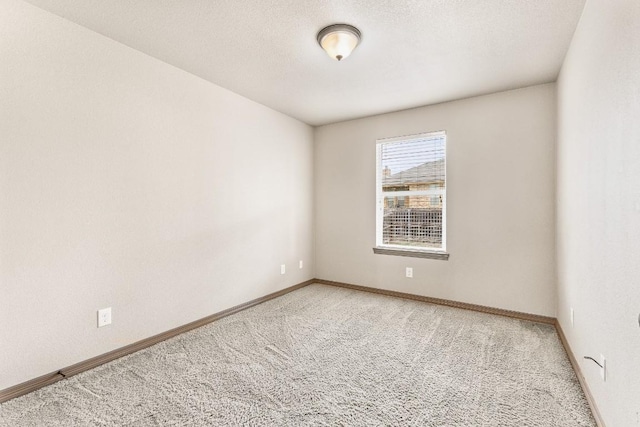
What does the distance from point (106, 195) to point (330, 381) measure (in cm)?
211

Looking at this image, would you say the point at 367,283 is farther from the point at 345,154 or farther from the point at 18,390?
the point at 18,390

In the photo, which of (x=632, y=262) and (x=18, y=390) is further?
(x=18, y=390)

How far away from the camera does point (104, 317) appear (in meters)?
2.24

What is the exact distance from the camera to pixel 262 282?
12.1ft

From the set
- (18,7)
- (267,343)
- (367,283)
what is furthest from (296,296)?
(18,7)

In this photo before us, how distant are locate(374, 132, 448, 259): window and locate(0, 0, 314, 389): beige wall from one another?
1787 mm

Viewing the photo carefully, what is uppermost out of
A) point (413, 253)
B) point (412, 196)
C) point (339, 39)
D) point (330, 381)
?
point (339, 39)

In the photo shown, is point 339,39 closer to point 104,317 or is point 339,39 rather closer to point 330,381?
point 330,381

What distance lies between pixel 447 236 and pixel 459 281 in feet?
1.76

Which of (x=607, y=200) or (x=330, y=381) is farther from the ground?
(x=607, y=200)

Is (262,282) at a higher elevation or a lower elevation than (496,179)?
lower

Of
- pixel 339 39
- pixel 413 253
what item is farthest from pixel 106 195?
pixel 413 253

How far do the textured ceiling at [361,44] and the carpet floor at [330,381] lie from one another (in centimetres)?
241

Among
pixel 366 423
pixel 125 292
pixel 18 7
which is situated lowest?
pixel 366 423
